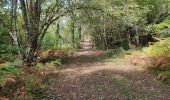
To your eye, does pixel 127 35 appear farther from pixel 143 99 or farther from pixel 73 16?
pixel 143 99

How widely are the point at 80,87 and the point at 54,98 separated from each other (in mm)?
1840

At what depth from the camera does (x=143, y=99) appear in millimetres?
10266

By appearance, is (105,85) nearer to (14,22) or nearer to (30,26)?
(30,26)

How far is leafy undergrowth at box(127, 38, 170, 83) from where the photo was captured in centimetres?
1374

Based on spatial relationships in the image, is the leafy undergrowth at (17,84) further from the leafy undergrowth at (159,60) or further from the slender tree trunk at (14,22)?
the leafy undergrowth at (159,60)

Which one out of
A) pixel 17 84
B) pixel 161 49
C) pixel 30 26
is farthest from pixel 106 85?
pixel 30 26

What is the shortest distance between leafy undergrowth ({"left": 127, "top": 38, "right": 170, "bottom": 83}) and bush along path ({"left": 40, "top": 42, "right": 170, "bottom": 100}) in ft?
1.36

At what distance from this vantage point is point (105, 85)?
40.1ft

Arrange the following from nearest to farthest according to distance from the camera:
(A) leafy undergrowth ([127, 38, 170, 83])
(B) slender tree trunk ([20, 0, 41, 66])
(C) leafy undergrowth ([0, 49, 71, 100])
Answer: (C) leafy undergrowth ([0, 49, 71, 100]) < (A) leafy undergrowth ([127, 38, 170, 83]) < (B) slender tree trunk ([20, 0, 41, 66])

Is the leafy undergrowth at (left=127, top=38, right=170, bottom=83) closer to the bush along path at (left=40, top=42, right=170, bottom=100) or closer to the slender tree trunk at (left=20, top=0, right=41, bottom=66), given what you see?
the bush along path at (left=40, top=42, right=170, bottom=100)

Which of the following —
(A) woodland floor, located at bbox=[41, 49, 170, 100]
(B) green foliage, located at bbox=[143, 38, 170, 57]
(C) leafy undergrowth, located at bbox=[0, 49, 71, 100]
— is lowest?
(A) woodland floor, located at bbox=[41, 49, 170, 100]

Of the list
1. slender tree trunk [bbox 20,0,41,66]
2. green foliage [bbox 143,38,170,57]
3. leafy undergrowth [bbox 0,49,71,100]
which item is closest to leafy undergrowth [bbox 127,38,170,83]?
green foliage [bbox 143,38,170,57]

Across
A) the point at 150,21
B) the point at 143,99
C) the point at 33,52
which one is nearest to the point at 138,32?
the point at 150,21

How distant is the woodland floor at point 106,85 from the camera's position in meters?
10.6
